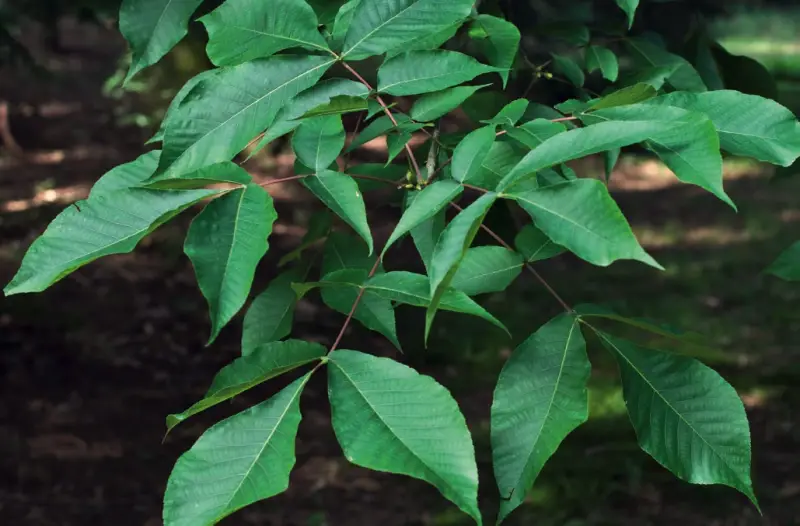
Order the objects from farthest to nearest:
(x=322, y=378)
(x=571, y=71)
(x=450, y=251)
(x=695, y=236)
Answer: (x=695, y=236) < (x=322, y=378) < (x=571, y=71) < (x=450, y=251)

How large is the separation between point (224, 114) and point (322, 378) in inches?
140

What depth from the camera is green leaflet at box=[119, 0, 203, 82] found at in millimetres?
1443

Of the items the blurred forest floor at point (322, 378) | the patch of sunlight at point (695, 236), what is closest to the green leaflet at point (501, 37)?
the blurred forest floor at point (322, 378)

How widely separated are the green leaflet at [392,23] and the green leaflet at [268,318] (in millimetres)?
464

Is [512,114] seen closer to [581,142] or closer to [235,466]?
[581,142]

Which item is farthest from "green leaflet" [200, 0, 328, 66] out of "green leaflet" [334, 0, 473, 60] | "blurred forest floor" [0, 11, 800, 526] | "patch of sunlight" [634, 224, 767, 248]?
"patch of sunlight" [634, 224, 767, 248]

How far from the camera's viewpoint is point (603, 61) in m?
1.72

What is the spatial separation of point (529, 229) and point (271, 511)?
2.39m

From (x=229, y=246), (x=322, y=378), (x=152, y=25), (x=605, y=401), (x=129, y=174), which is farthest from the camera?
(x=322, y=378)

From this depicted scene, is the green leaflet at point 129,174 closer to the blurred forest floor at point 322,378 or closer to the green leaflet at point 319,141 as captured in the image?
the green leaflet at point 319,141

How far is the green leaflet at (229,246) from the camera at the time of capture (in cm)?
104

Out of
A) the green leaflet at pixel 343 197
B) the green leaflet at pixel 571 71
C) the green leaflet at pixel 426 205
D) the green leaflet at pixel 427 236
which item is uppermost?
the green leaflet at pixel 426 205

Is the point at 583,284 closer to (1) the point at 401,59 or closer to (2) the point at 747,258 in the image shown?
(2) the point at 747,258

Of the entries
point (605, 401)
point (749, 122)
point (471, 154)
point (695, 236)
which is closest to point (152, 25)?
point (471, 154)
